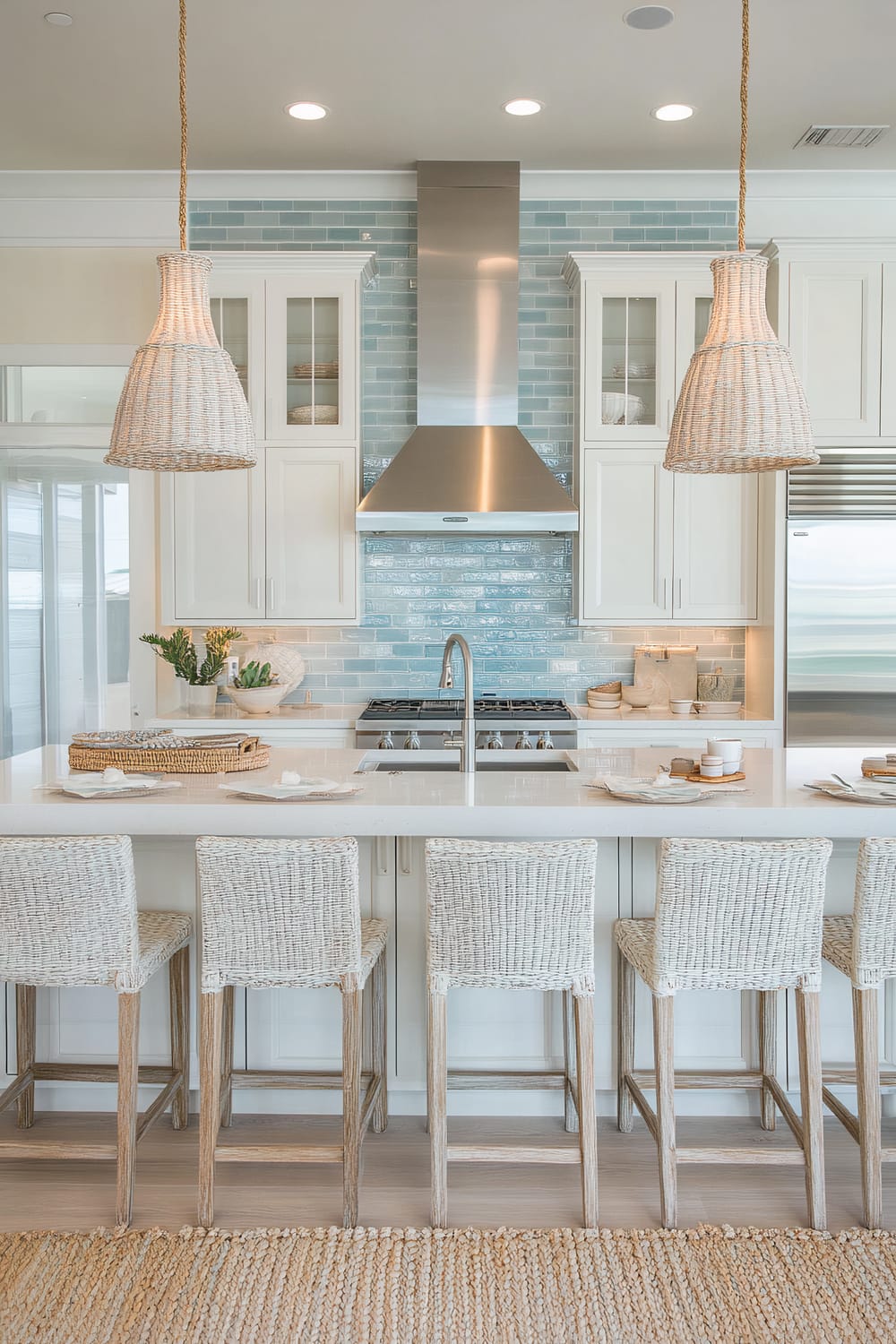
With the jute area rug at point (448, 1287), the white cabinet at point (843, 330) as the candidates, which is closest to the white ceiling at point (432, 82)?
the white cabinet at point (843, 330)

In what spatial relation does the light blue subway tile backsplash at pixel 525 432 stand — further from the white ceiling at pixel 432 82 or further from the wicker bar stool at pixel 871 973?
the wicker bar stool at pixel 871 973

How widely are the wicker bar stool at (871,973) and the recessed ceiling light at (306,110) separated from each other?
326 cm

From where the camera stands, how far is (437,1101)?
7.59ft

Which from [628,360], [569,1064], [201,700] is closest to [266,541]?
[201,700]

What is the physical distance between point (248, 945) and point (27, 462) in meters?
3.13

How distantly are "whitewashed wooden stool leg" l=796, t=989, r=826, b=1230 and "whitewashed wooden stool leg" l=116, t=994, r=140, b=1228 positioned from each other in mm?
1478

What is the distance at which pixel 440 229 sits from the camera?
4562 mm

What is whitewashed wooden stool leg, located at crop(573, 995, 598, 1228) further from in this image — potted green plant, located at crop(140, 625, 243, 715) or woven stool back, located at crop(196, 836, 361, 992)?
potted green plant, located at crop(140, 625, 243, 715)

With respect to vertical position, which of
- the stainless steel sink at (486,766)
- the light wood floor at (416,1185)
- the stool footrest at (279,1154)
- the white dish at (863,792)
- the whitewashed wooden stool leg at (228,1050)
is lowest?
the light wood floor at (416,1185)

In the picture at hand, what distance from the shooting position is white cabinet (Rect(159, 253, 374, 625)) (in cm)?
445

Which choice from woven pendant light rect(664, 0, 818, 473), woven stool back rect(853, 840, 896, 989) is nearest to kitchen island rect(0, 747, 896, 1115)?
woven stool back rect(853, 840, 896, 989)

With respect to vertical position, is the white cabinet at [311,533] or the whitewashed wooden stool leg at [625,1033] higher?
the white cabinet at [311,533]

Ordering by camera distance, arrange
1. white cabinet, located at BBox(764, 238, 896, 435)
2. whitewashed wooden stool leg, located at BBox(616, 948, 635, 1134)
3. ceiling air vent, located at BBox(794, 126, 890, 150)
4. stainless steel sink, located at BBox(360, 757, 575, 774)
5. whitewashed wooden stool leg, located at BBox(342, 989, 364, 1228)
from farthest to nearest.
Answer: white cabinet, located at BBox(764, 238, 896, 435), ceiling air vent, located at BBox(794, 126, 890, 150), stainless steel sink, located at BBox(360, 757, 575, 774), whitewashed wooden stool leg, located at BBox(616, 948, 635, 1134), whitewashed wooden stool leg, located at BBox(342, 989, 364, 1228)

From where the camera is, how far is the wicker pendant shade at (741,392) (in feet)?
7.50
